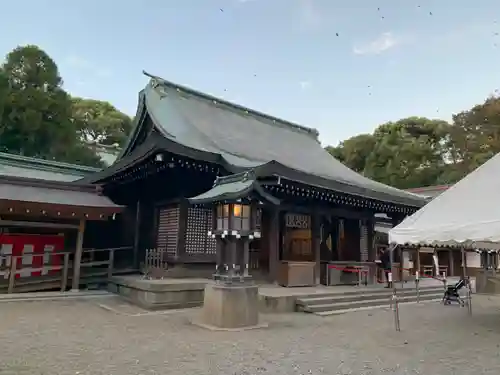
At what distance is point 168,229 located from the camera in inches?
405

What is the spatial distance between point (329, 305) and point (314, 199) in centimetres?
318

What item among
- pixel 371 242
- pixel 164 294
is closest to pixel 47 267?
pixel 164 294

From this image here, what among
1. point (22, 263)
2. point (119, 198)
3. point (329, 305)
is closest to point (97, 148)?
point (119, 198)

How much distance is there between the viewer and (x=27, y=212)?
900 centimetres

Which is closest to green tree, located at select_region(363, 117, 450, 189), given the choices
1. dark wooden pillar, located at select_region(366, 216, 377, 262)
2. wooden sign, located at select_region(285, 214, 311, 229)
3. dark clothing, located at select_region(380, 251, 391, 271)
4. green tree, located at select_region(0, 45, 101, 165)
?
dark clothing, located at select_region(380, 251, 391, 271)

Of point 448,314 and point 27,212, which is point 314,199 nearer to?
point 448,314

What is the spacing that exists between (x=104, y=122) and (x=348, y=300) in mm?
25267

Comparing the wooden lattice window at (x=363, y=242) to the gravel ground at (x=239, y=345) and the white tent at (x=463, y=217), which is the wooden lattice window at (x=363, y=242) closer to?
the gravel ground at (x=239, y=345)

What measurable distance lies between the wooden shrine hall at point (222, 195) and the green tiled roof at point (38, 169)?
2.83m

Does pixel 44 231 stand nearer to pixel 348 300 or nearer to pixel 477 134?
pixel 348 300

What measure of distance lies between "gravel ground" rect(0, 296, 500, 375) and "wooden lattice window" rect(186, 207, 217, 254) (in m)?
2.32

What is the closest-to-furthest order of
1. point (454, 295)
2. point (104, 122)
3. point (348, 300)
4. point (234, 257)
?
1. point (234, 257)
2. point (348, 300)
3. point (454, 295)
4. point (104, 122)

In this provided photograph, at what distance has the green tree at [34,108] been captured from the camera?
52.1 feet

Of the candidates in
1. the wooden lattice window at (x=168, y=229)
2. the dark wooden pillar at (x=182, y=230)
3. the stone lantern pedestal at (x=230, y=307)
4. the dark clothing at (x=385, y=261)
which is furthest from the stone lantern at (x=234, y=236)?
the dark clothing at (x=385, y=261)
